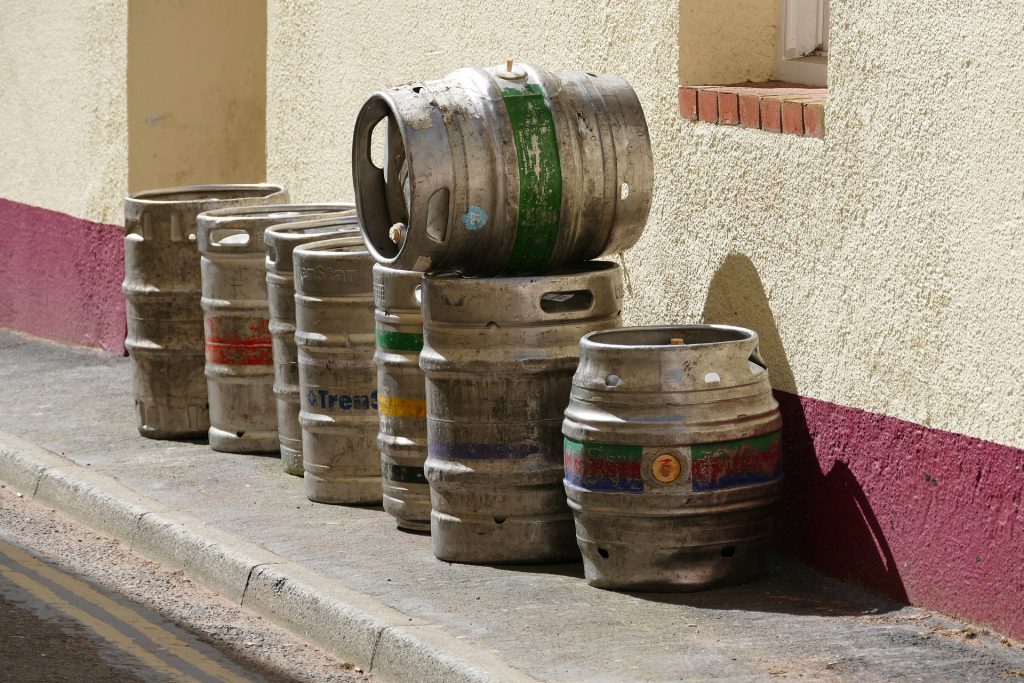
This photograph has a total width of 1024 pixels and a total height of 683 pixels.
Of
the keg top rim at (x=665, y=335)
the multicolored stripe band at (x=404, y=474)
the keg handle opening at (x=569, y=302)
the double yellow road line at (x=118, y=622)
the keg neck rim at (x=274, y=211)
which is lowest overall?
the double yellow road line at (x=118, y=622)

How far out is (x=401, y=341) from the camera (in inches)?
241

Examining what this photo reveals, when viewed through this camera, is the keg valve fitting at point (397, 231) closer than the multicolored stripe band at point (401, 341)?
Yes

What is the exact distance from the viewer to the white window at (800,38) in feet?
21.0

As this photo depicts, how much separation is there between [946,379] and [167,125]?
607cm

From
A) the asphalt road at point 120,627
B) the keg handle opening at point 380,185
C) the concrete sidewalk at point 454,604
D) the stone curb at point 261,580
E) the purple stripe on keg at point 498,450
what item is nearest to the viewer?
the concrete sidewalk at point 454,604

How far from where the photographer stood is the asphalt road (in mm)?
5266

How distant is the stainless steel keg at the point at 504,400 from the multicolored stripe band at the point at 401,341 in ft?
0.88

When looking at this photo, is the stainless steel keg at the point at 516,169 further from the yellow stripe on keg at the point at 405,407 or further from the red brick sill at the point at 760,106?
the yellow stripe on keg at the point at 405,407

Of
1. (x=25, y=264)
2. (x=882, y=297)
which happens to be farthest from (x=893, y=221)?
(x=25, y=264)

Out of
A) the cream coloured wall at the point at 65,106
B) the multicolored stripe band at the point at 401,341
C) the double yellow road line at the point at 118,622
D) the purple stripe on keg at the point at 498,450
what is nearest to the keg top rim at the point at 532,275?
the multicolored stripe band at the point at 401,341

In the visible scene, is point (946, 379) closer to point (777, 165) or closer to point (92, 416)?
point (777, 165)

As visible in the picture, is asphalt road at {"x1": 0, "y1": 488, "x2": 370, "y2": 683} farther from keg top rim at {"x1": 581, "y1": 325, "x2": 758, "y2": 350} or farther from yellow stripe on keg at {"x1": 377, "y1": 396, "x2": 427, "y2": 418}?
keg top rim at {"x1": 581, "y1": 325, "x2": 758, "y2": 350}

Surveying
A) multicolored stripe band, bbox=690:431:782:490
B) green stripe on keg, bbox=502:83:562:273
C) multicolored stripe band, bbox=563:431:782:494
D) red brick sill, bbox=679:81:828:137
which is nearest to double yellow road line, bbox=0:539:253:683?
multicolored stripe band, bbox=563:431:782:494

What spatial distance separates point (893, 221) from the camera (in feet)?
17.4
